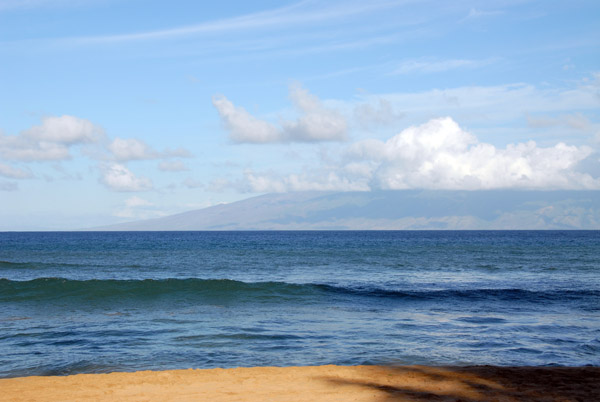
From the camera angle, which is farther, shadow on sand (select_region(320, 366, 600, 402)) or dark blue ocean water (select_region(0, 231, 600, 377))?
dark blue ocean water (select_region(0, 231, 600, 377))

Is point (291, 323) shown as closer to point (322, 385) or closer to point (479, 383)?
point (322, 385)

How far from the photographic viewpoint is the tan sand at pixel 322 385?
10.8 meters

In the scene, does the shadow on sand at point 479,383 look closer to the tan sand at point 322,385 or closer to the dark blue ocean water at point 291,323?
the tan sand at point 322,385

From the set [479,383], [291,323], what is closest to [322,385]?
[479,383]

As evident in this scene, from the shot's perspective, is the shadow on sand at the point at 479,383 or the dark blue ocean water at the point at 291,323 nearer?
the shadow on sand at the point at 479,383

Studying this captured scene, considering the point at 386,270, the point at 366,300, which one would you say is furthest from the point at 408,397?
the point at 386,270

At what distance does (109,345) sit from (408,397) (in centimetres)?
920

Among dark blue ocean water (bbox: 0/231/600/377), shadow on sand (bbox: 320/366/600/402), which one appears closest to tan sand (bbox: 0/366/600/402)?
shadow on sand (bbox: 320/366/600/402)

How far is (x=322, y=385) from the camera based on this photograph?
38.2ft

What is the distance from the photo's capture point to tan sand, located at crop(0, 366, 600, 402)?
10844 millimetres

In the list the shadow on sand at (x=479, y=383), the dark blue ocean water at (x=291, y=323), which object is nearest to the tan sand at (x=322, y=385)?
the shadow on sand at (x=479, y=383)

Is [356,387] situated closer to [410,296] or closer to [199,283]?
[410,296]

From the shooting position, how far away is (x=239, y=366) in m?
13.9

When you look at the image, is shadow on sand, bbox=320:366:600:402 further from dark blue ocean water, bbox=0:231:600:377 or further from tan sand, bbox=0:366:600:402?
dark blue ocean water, bbox=0:231:600:377
